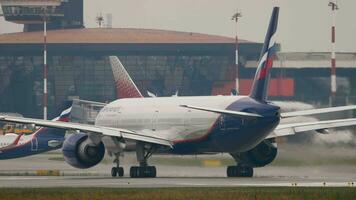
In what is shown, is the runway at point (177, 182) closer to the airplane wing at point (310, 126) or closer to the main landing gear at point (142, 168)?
the main landing gear at point (142, 168)

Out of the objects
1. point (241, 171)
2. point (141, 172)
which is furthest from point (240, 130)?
point (141, 172)

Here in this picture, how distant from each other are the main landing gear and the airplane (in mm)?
18323

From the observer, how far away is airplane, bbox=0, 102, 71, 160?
300ft

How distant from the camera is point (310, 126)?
235 ft

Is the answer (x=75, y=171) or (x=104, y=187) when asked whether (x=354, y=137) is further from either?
(x=104, y=187)

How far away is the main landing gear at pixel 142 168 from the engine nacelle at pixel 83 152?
2120 millimetres

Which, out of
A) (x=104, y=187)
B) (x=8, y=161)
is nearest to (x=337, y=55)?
(x=8, y=161)

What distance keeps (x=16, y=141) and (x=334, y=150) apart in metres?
26.4

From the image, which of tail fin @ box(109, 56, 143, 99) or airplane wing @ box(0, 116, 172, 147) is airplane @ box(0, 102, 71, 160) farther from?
airplane wing @ box(0, 116, 172, 147)

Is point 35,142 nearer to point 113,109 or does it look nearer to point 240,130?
point 113,109

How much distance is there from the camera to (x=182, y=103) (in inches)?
2926

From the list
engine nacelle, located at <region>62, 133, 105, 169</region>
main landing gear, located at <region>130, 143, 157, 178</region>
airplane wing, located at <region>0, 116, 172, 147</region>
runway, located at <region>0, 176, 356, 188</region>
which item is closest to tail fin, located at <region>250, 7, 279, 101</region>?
runway, located at <region>0, 176, 356, 188</region>
